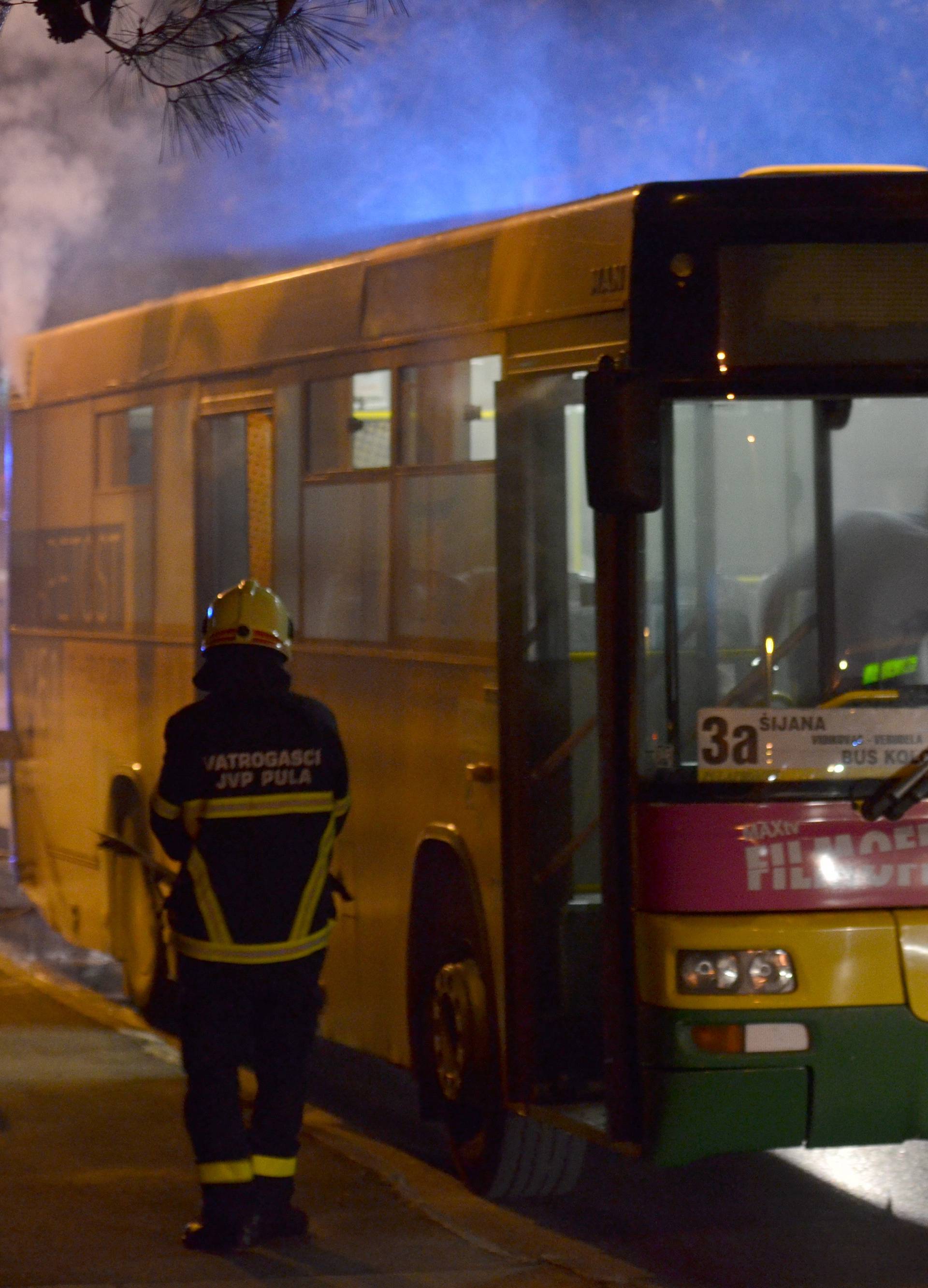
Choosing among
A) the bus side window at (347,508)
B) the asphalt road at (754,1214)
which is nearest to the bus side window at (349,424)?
the bus side window at (347,508)

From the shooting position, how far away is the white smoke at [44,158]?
12555 millimetres

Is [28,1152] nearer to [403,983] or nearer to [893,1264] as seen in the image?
[403,983]

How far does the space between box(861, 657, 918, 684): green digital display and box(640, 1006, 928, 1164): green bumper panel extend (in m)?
0.86

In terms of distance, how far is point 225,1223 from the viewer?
581 centimetres

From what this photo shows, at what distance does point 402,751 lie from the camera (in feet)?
23.5

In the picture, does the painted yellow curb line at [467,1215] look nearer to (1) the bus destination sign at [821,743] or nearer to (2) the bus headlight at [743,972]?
(2) the bus headlight at [743,972]

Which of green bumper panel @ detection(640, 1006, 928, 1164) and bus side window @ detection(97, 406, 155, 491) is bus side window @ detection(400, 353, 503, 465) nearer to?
green bumper panel @ detection(640, 1006, 928, 1164)

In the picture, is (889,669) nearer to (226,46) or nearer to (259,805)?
(259,805)

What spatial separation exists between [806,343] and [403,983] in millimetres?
2774

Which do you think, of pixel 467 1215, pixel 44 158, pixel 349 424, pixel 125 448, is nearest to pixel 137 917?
pixel 125 448

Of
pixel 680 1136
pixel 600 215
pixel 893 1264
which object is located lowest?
pixel 893 1264

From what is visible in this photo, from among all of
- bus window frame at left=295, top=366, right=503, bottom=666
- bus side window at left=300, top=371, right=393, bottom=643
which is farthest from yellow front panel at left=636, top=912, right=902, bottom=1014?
bus side window at left=300, top=371, right=393, bottom=643

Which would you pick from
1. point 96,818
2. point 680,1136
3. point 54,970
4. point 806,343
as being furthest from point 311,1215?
point 54,970

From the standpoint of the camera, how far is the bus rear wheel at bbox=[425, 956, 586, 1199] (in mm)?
6547
